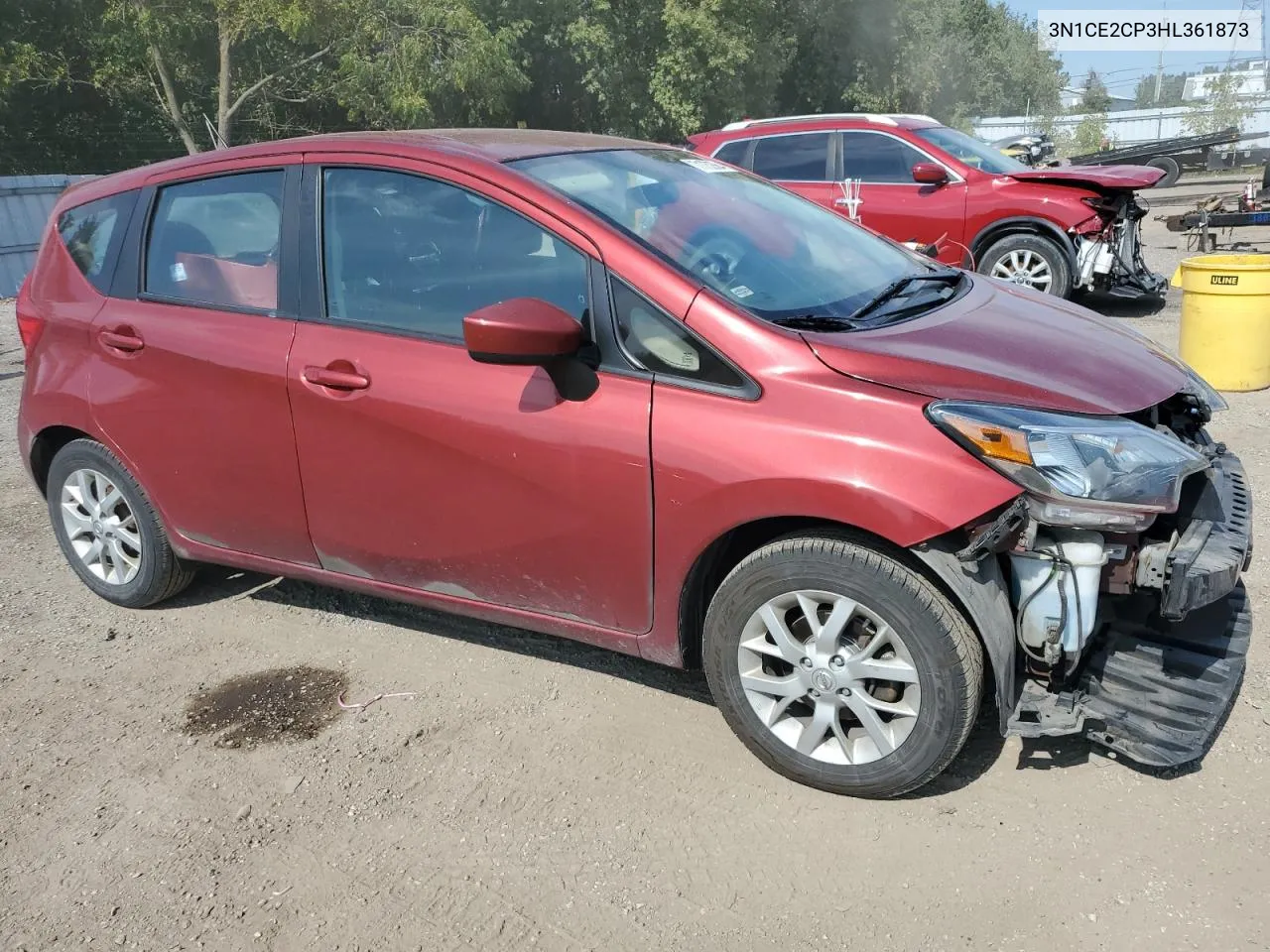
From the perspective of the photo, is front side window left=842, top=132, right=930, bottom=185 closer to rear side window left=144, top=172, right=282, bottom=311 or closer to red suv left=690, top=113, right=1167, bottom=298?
red suv left=690, top=113, right=1167, bottom=298

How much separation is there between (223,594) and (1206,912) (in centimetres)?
372

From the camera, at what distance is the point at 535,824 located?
9.39ft

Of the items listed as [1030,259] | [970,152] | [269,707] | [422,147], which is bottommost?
[269,707]

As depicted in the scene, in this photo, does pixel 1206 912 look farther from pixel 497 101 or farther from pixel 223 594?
pixel 497 101

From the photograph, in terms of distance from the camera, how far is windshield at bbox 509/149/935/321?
9.97 ft

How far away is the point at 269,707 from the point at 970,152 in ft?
26.6

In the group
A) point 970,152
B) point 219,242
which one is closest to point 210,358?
point 219,242


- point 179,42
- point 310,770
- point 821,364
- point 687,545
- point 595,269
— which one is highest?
point 179,42

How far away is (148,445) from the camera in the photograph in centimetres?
384

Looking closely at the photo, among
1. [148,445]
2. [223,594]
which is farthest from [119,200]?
[223,594]

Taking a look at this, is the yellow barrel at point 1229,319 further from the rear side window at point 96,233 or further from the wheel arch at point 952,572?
the rear side window at point 96,233

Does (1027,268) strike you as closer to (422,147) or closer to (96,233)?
(422,147)

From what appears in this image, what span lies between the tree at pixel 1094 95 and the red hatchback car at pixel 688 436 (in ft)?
206

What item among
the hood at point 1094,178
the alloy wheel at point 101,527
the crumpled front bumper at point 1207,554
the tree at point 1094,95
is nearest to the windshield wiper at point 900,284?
the crumpled front bumper at point 1207,554
